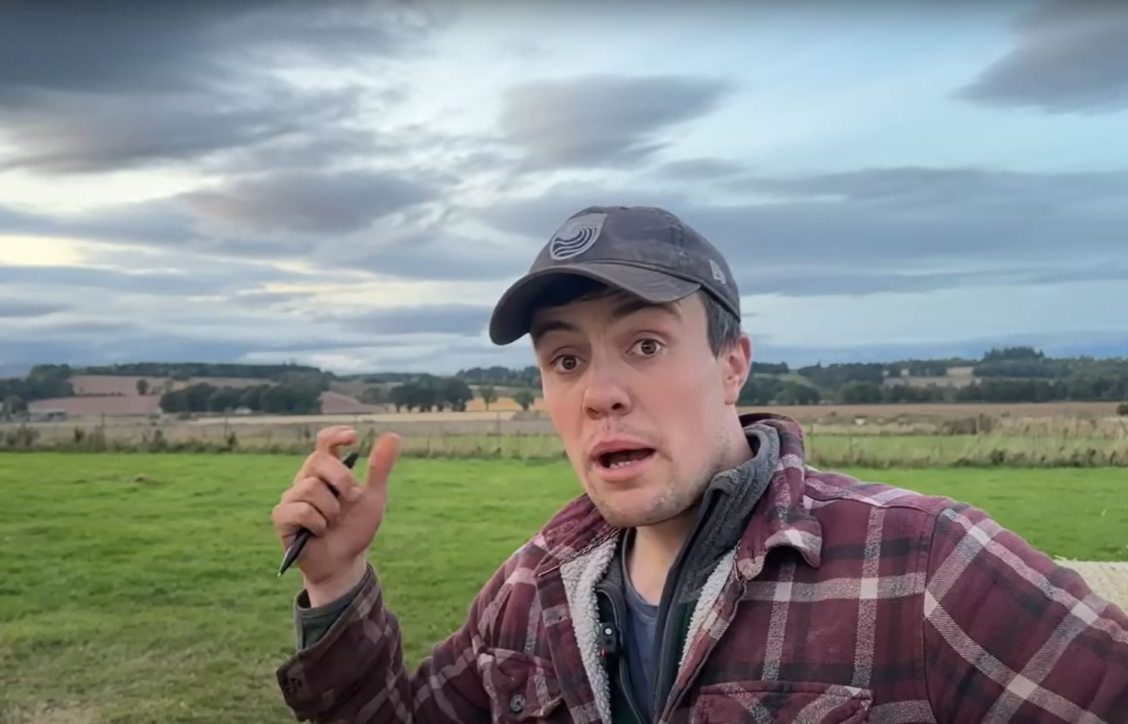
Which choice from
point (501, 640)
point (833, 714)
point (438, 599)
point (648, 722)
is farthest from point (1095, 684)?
point (438, 599)

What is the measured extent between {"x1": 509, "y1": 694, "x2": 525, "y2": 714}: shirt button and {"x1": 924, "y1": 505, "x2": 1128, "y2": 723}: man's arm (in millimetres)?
432

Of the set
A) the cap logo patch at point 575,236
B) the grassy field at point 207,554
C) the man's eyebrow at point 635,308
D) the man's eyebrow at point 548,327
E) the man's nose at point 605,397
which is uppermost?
the cap logo patch at point 575,236

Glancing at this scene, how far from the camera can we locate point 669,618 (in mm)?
1026

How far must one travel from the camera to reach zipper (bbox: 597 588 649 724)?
1.04 m

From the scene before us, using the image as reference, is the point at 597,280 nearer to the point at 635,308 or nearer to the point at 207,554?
A: the point at 635,308

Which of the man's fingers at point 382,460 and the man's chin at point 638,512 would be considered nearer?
the man's chin at point 638,512

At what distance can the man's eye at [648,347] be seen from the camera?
1044 millimetres

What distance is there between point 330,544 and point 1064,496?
17.6 ft

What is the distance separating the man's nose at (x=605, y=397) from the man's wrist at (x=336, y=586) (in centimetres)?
35

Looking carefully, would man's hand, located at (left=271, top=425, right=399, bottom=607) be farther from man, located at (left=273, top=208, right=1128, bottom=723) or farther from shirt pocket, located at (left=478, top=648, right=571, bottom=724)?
shirt pocket, located at (left=478, top=648, right=571, bottom=724)

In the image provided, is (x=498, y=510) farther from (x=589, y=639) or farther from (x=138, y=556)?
(x=589, y=639)

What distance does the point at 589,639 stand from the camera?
3.57 feet

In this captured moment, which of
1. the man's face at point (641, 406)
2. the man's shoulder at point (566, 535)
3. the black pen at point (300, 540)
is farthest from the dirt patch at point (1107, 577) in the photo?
the black pen at point (300, 540)

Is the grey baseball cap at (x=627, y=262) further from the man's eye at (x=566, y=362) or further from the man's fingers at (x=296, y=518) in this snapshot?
the man's fingers at (x=296, y=518)
